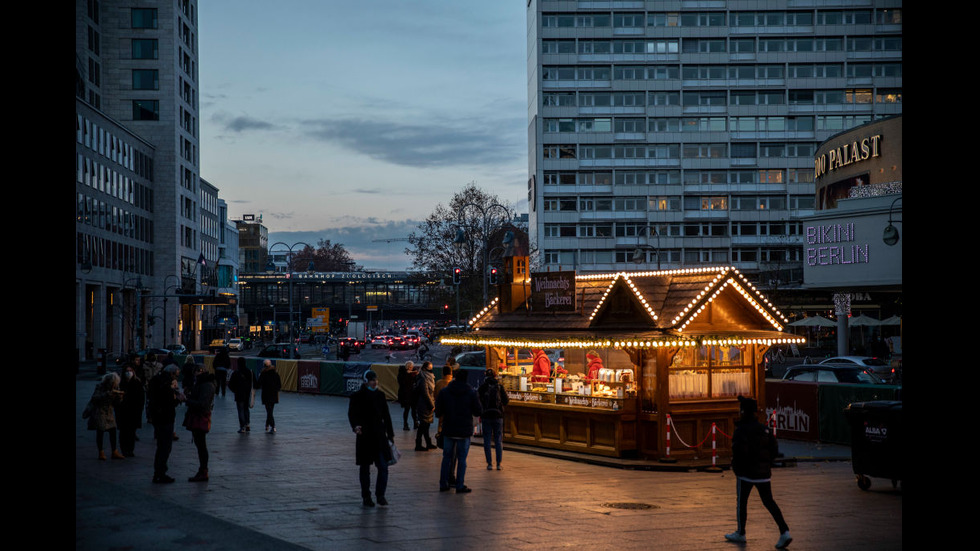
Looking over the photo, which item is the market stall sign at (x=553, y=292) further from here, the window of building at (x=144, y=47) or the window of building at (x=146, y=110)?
the window of building at (x=144, y=47)

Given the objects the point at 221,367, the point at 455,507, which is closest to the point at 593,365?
the point at 455,507

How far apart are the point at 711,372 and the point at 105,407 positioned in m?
12.0

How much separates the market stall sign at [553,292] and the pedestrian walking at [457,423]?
22.6 feet

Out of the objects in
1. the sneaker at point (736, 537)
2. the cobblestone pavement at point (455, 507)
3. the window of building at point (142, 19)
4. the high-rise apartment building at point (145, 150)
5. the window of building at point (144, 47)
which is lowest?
the cobblestone pavement at point (455, 507)

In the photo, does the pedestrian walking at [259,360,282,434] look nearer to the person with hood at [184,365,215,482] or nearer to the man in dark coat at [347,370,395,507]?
the person with hood at [184,365,215,482]

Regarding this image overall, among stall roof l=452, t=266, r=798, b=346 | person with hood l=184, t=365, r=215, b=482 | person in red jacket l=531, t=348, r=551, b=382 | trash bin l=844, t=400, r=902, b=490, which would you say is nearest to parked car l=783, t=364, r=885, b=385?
stall roof l=452, t=266, r=798, b=346

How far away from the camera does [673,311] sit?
19266 mm

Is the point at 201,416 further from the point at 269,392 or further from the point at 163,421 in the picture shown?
the point at 269,392

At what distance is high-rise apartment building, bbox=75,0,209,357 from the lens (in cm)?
7844

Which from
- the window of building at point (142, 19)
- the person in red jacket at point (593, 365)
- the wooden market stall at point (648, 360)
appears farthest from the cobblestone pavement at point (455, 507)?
the window of building at point (142, 19)

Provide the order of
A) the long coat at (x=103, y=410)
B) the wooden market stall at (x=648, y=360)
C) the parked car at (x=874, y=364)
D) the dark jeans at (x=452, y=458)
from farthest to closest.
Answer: the parked car at (x=874, y=364) → the wooden market stall at (x=648, y=360) → the long coat at (x=103, y=410) → the dark jeans at (x=452, y=458)

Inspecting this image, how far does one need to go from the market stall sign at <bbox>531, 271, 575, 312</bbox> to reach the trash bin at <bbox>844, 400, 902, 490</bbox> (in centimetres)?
753

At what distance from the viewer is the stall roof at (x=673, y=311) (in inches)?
751
